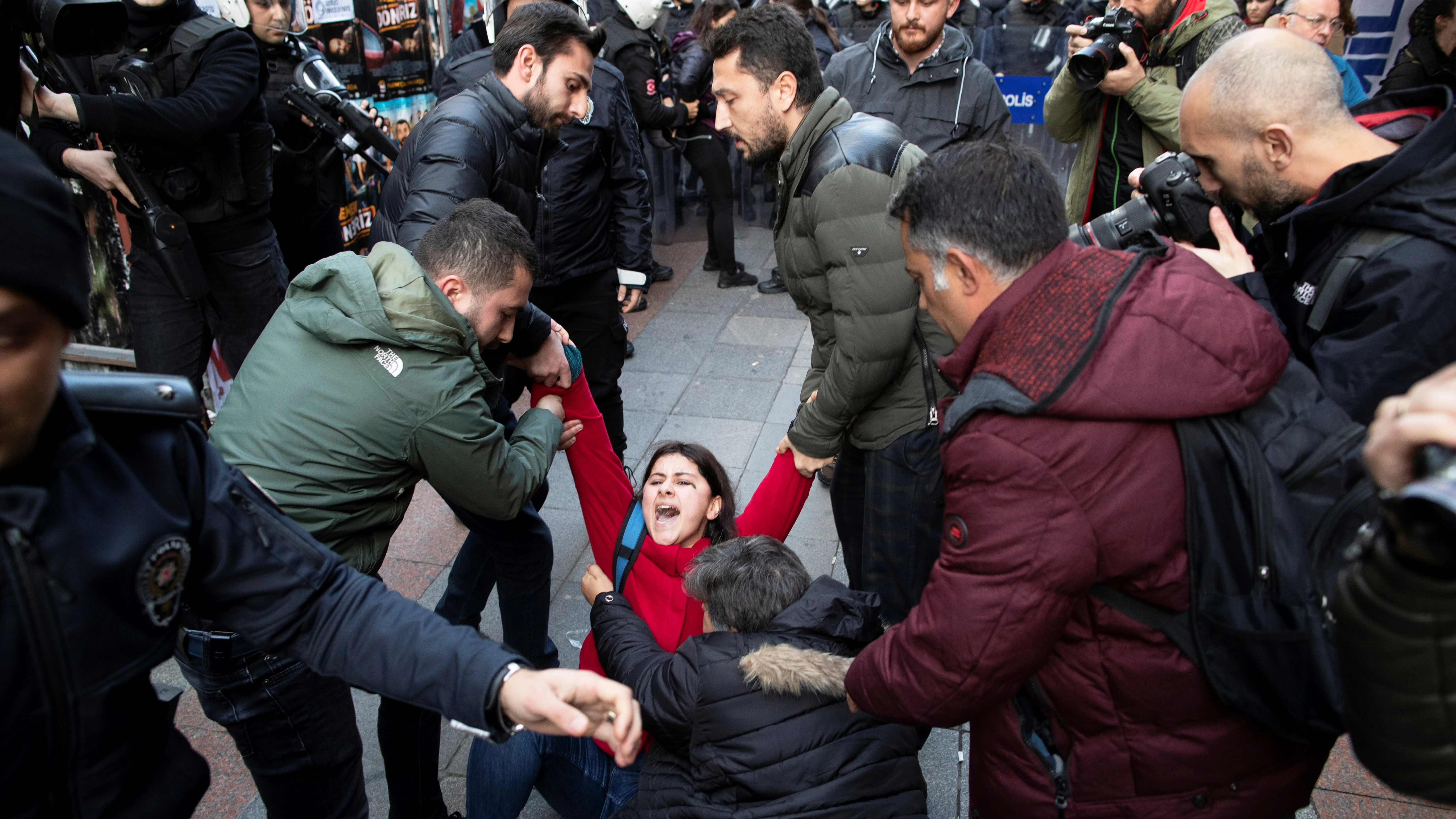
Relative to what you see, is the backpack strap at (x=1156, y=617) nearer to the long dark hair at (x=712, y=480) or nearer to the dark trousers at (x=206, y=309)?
the long dark hair at (x=712, y=480)

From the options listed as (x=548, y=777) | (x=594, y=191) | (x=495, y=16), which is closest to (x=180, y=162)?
(x=594, y=191)

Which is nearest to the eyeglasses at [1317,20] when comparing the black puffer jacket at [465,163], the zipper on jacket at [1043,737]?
the black puffer jacket at [465,163]

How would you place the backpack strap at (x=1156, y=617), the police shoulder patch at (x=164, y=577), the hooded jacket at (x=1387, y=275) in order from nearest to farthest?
the police shoulder patch at (x=164, y=577), the backpack strap at (x=1156, y=617), the hooded jacket at (x=1387, y=275)

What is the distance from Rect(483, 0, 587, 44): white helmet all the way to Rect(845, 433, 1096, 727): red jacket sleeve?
4.01 m

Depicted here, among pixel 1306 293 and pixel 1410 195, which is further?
pixel 1306 293

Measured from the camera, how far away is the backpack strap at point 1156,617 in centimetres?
158

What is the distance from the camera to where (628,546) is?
285cm

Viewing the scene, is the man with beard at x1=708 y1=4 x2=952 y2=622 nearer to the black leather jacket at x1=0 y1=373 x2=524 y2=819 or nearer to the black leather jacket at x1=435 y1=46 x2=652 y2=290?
the black leather jacket at x1=435 y1=46 x2=652 y2=290

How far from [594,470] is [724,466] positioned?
65.5 inches

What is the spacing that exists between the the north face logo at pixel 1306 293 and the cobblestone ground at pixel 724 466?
164 centimetres

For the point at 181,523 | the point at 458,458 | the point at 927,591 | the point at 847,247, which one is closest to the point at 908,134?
the point at 847,247

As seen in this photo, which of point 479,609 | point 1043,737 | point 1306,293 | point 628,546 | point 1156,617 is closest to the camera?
point 1156,617

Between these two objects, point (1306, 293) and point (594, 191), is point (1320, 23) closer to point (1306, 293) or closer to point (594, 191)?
point (1306, 293)

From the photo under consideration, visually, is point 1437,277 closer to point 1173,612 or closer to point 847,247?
point 1173,612
